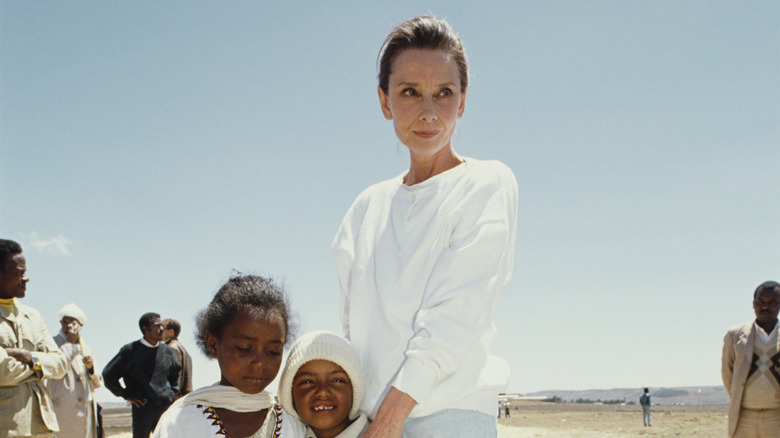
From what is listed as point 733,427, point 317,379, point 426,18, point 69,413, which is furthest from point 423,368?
point 733,427

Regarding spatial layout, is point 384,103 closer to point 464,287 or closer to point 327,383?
point 464,287

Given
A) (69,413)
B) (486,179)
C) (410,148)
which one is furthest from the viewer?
(69,413)

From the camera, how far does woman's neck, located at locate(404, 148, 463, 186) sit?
2.29m

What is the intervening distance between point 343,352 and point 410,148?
0.73 meters

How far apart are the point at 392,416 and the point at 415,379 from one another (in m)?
0.12

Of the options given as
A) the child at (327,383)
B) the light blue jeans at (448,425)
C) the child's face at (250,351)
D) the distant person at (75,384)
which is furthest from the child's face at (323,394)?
the distant person at (75,384)

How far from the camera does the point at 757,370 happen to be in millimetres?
6816

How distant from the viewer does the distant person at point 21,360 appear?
15.1 feet

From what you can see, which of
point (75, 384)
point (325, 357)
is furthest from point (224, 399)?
point (75, 384)

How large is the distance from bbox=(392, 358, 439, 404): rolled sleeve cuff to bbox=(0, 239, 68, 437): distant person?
3812mm

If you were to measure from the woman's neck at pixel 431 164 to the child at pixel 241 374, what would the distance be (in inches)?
31.7

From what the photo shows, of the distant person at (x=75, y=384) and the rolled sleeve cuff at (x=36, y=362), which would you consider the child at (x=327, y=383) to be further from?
the distant person at (x=75, y=384)

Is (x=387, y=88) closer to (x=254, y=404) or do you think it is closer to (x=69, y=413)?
(x=254, y=404)

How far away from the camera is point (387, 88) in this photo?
2.32m
